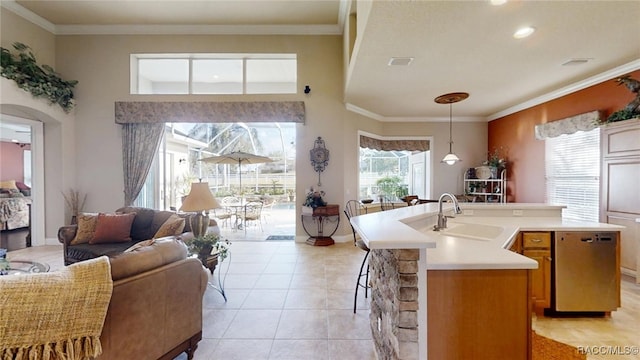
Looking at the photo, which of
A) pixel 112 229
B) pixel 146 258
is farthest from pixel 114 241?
pixel 146 258

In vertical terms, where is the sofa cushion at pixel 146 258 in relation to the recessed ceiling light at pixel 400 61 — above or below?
below

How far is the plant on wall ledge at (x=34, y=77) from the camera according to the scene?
4379 mm

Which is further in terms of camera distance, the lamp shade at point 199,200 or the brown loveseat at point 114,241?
the brown loveseat at point 114,241

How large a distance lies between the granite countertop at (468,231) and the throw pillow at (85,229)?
12.1 ft

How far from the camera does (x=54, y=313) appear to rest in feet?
4.29

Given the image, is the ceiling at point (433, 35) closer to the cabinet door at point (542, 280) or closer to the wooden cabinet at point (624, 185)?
the wooden cabinet at point (624, 185)

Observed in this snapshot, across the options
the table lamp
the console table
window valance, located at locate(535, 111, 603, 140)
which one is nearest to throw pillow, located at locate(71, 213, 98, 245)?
the table lamp

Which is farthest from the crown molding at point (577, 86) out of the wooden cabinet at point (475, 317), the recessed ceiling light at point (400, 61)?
the wooden cabinet at point (475, 317)

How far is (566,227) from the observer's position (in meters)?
2.54

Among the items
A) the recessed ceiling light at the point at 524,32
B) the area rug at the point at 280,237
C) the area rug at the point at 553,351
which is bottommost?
the area rug at the point at 553,351

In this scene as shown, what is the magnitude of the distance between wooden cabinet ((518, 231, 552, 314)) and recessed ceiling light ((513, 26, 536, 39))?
2032 mm

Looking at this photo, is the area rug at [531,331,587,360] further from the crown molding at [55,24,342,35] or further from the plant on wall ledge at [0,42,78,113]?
the plant on wall ledge at [0,42,78,113]

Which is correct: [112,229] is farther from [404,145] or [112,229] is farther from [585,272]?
[404,145]

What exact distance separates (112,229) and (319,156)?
3482mm
